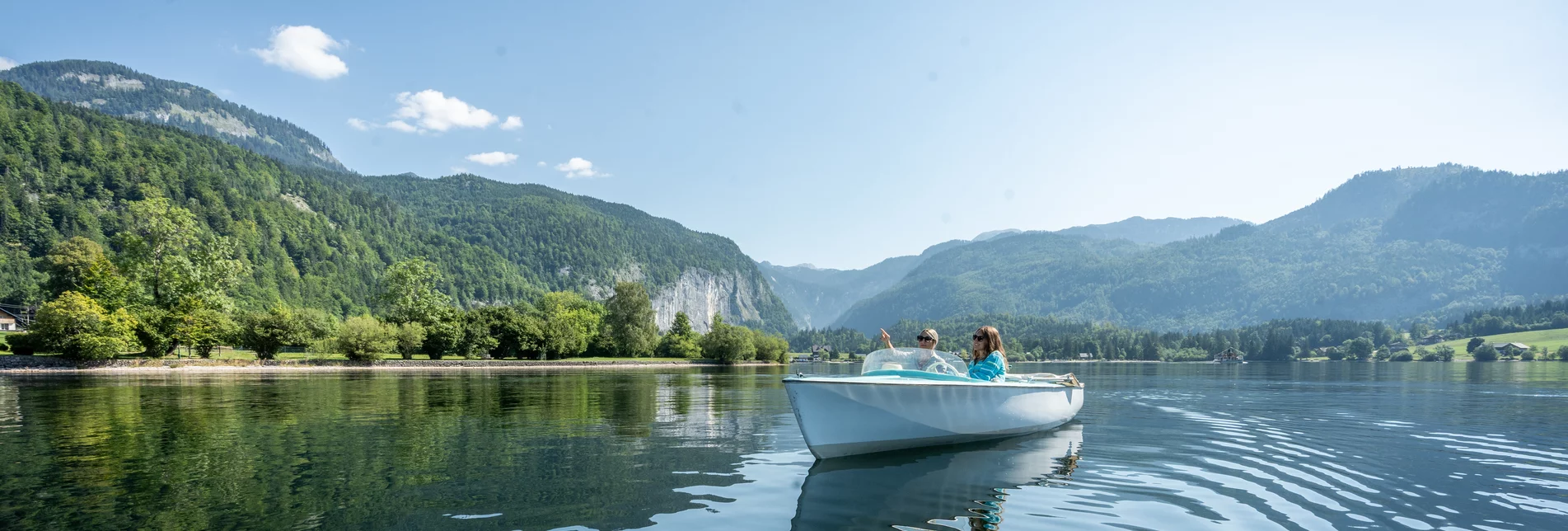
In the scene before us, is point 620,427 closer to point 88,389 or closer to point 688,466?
point 688,466

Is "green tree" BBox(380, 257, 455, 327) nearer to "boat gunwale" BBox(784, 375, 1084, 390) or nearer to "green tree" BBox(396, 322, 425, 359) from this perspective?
"green tree" BBox(396, 322, 425, 359)

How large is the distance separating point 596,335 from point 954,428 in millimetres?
106589

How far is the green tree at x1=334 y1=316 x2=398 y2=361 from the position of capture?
74875 mm

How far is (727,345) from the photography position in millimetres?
117625

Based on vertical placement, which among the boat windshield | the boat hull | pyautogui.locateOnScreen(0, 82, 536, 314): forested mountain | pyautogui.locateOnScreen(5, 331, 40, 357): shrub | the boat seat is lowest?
pyautogui.locateOnScreen(5, 331, 40, 357): shrub

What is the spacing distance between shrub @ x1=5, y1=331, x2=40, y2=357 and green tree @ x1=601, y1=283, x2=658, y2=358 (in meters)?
66.0

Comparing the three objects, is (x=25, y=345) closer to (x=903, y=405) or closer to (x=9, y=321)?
(x=9, y=321)

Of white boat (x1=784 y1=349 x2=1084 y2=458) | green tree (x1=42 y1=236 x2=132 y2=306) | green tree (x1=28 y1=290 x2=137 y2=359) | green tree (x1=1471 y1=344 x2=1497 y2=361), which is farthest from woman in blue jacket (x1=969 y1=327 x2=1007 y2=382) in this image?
green tree (x1=1471 y1=344 x2=1497 y2=361)

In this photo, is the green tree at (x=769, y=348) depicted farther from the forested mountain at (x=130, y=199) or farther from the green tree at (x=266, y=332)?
the forested mountain at (x=130, y=199)

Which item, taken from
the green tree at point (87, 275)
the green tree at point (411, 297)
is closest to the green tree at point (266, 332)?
the green tree at point (87, 275)

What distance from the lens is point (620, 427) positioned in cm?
1964

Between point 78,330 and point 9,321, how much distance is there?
70339mm

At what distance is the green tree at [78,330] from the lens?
55.5 metres

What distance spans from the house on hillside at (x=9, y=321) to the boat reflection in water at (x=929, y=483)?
133847mm
